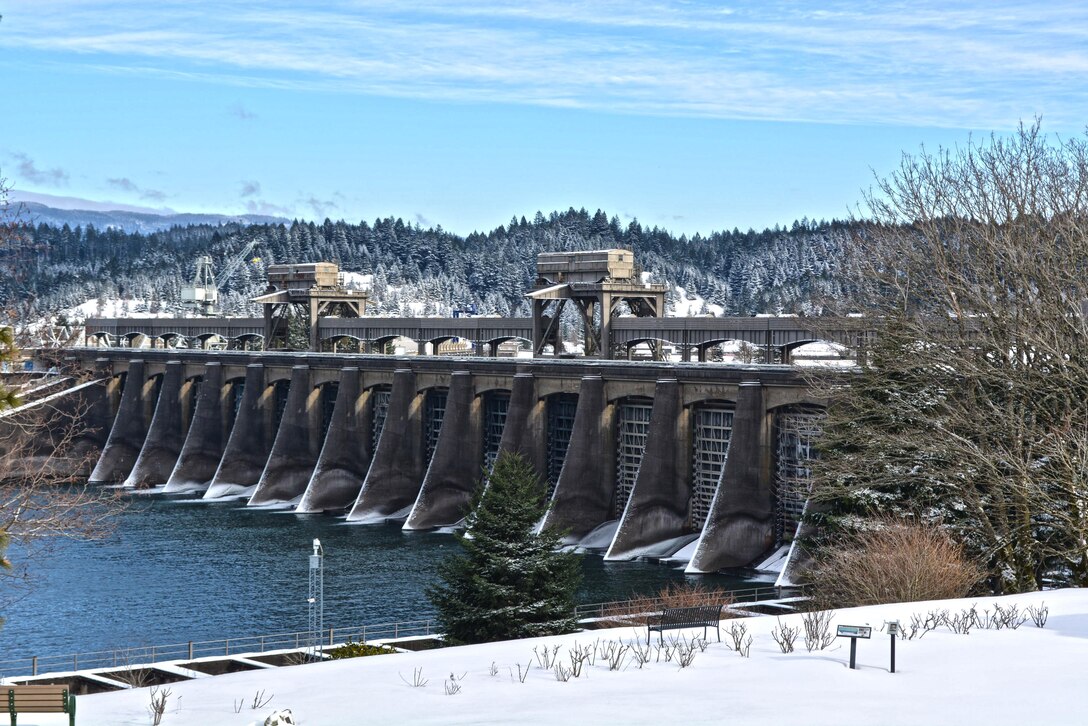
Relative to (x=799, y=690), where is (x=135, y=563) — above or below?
below

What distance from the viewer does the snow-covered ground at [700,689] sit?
18016 mm

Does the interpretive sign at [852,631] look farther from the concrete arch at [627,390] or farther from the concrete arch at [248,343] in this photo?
the concrete arch at [248,343]

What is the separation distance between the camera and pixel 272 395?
85.8 metres

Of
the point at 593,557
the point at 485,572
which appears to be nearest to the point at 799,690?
the point at 485,572

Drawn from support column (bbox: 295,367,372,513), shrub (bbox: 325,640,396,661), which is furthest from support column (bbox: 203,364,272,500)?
shrub (bbox: 325,640,396,661)

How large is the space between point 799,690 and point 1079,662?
513 centimetres

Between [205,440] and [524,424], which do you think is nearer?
[524,424]

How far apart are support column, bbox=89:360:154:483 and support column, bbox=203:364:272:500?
38.9ft

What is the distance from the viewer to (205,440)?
86.2 meters

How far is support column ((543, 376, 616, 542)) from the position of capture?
6081 cm

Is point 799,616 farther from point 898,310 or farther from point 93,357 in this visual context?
point 93,357

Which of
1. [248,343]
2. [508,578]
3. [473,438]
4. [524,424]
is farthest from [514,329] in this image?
[248,343]

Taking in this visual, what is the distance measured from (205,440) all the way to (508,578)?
5553 cm

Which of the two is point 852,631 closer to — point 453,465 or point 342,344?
point 453,465
